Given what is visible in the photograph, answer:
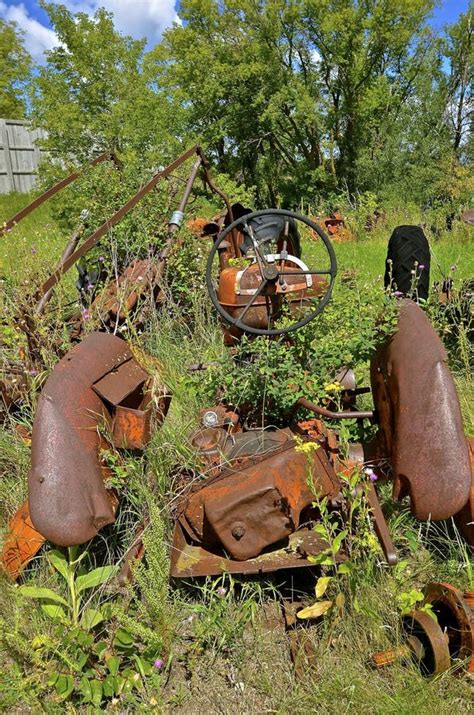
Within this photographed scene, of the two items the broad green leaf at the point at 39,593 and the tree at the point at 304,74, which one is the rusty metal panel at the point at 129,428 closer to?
the broad green leaf at the point at 39,593

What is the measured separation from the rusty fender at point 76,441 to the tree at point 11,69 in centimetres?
2244

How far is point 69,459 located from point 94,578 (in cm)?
52

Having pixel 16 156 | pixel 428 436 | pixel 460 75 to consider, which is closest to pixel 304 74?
pixel 460 75

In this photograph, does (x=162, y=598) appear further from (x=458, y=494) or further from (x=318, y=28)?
(x=318, y=28)

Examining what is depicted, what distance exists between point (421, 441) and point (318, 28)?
52.8 feet

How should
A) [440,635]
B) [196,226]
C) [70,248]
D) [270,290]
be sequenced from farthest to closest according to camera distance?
[196,226] < [70,248] < [270,290] < [440,635]

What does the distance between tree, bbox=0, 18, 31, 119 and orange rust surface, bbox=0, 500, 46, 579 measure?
22609 millimetres

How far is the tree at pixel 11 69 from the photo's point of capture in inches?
821

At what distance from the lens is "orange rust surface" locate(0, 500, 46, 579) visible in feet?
7.02

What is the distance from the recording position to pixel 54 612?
194cm

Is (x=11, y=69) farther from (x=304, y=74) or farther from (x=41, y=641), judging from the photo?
(x=41, y=641)

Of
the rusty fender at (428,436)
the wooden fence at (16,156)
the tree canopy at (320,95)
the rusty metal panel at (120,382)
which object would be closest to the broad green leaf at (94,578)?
the rusty metal panel at (120,382)

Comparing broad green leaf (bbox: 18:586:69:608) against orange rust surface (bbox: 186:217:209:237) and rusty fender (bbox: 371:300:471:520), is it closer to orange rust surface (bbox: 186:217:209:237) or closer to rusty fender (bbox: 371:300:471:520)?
rusty fender (bbox: 371:300:471:520)

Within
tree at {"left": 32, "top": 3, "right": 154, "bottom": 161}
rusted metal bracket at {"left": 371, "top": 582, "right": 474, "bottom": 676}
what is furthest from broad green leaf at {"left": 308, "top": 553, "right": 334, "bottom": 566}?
tree at {"left": 32, "top": 3, "right": 154, "bottom": 161}
